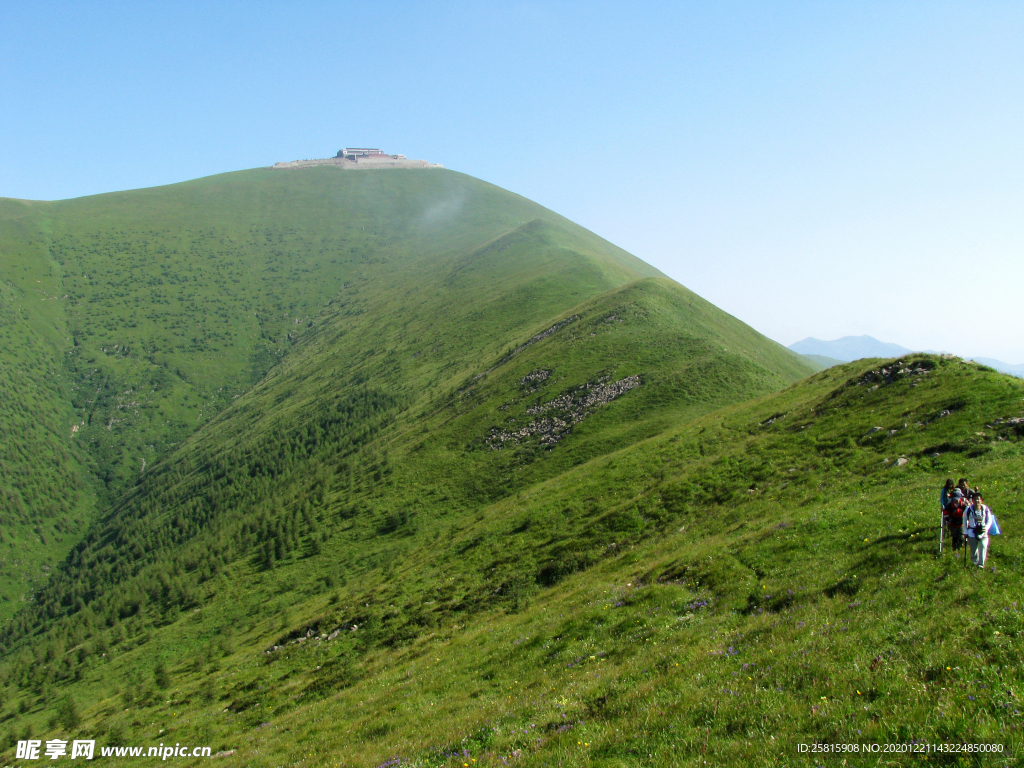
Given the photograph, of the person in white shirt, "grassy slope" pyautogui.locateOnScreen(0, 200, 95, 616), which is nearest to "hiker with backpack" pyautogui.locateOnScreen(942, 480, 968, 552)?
the person in white shirt

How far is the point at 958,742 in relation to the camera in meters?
8.14

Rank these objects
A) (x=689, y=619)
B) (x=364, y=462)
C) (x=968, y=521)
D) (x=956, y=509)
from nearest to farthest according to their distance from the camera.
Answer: (x=968, y=521)
(x=956, y=509)
(x=689, y=619)
(x=364, y=462)

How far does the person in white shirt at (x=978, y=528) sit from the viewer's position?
1482 centimetres

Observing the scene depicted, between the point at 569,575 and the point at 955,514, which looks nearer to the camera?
the point at 955,514

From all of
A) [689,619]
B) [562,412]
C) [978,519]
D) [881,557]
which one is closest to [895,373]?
[881,557]

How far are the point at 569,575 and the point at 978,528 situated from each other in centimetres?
2419

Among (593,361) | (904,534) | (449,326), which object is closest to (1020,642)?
(904,534)

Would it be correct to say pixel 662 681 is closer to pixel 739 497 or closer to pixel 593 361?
pixel 739 497

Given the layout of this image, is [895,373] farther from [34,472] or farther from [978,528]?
[34,472]

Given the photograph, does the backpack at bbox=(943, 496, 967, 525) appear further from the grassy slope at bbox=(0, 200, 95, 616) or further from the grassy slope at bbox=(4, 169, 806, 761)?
the grassy slope at bbox=(0, 200, 95, 616)

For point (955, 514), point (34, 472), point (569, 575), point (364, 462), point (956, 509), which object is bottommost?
point (34, 472)

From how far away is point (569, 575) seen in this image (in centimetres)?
3544

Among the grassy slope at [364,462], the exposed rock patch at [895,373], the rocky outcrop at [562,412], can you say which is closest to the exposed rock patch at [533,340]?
the grassy slope at [364,462]

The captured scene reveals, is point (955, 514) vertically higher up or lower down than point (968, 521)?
lower down
